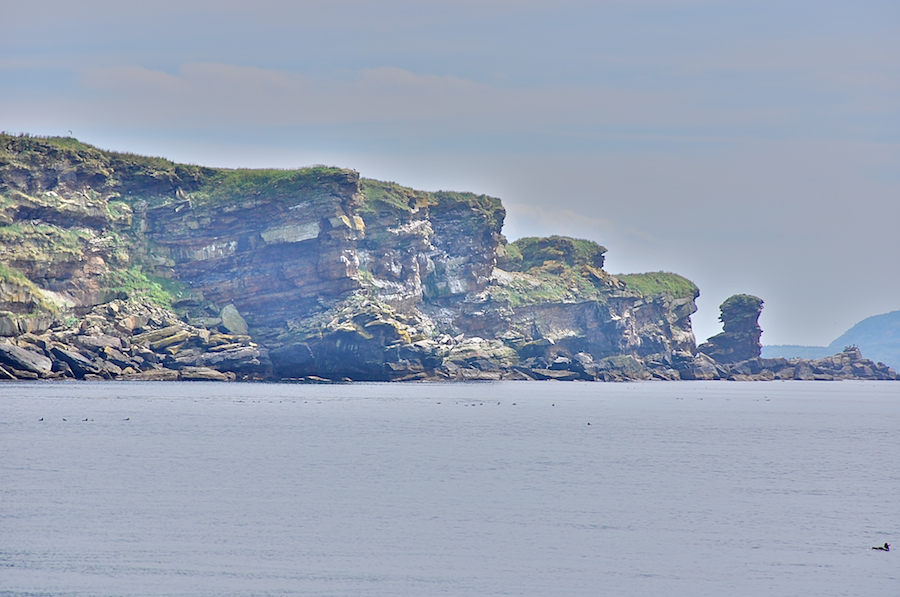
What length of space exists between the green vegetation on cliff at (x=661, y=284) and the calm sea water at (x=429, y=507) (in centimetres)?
12166

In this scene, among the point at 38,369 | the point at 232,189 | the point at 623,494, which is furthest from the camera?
the point at 232,189

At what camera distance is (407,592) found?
20828 millimetres

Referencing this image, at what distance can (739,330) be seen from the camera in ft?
623

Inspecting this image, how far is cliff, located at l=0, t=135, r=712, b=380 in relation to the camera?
102m

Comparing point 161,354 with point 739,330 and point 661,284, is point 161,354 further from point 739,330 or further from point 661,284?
point 739,330

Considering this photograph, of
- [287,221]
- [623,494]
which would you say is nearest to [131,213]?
[287,221]

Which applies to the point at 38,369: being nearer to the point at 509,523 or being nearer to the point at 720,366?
the point at 509,523

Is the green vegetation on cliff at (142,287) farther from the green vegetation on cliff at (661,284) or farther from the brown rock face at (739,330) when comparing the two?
the brown rock face at (739,330)

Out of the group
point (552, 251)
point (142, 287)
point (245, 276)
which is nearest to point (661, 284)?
point (552, 251)

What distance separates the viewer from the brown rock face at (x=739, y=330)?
18888cm

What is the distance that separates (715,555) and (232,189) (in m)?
107

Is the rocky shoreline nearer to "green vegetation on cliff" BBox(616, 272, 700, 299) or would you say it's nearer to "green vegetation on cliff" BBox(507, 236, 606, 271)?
"green vegetation on cliff" BBox(507, 236, 606, 271)

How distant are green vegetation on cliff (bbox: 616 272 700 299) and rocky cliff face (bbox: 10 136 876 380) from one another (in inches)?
1375

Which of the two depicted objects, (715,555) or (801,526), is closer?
(715,555)
